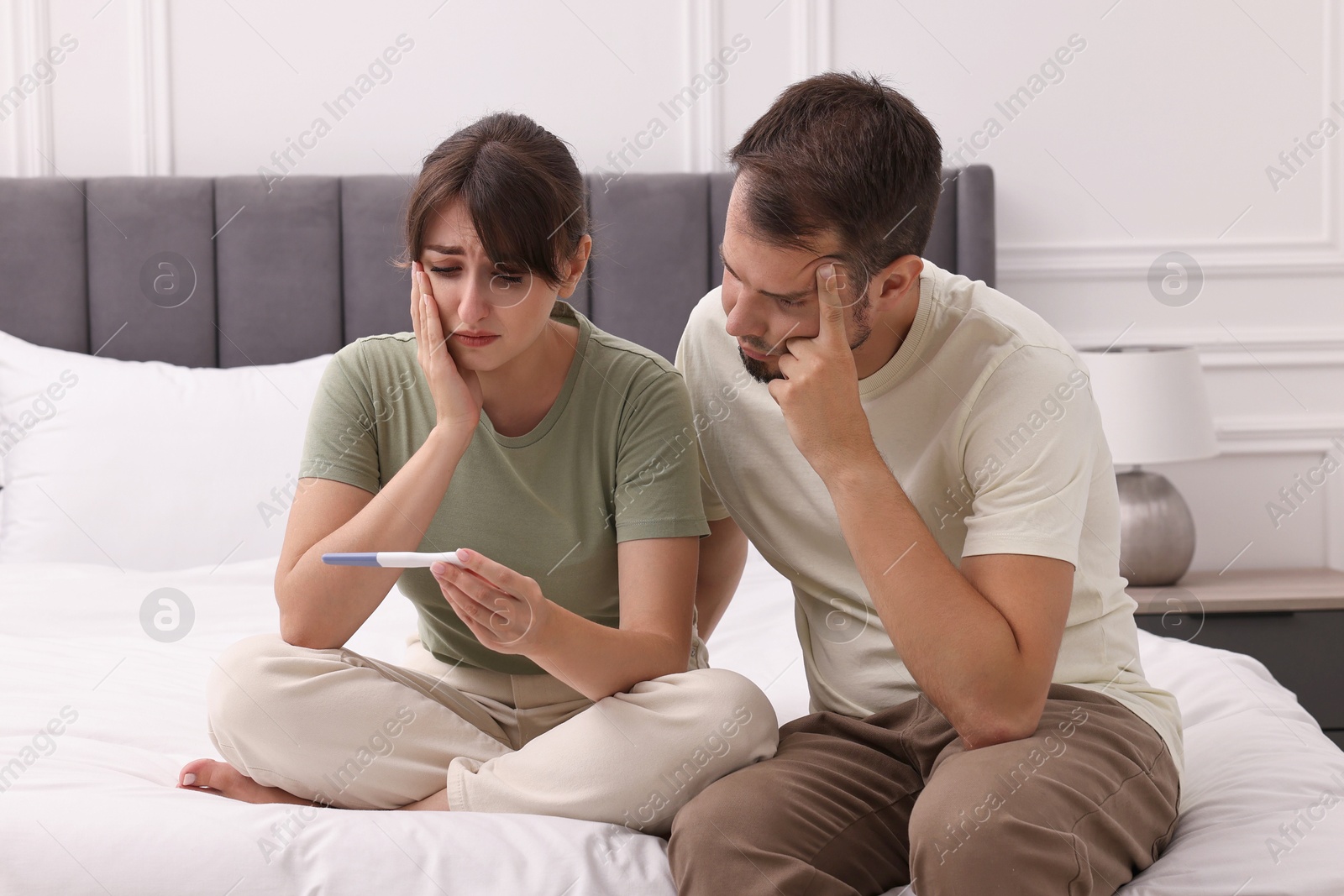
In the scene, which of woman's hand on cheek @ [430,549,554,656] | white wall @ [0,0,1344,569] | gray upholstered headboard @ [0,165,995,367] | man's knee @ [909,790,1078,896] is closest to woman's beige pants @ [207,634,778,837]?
woman's hand on cheek @ [430,549,554,656]

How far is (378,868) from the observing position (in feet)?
2.92

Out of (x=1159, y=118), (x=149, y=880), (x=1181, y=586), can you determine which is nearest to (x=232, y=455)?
(x=149, y=880)

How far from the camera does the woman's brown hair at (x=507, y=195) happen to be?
1.12 meters

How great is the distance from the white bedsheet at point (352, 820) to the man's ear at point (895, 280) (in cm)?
57

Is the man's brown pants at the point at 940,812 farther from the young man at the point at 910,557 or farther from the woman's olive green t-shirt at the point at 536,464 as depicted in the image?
the woman's olive green t-shirt at the point at 536,464

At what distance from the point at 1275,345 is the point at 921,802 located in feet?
7.26

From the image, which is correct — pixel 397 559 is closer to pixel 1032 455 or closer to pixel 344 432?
pixel 344 432

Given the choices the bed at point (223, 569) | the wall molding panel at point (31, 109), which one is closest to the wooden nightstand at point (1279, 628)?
the bed at point (223, 569)

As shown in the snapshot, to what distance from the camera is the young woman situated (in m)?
1.03

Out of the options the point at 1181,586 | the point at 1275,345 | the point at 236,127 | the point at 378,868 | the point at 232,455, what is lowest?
the point at 1181,586

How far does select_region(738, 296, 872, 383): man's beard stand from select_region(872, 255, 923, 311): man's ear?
0.06ft

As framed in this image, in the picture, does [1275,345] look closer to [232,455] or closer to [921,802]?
[921,802]

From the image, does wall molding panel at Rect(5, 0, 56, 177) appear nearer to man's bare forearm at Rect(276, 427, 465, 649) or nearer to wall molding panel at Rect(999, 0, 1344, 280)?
man's bare forearm at Rect(276, 427, 465, 649)

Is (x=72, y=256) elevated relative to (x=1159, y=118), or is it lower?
lower
